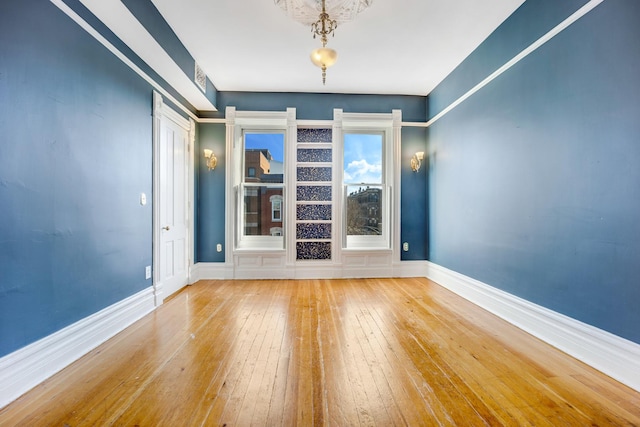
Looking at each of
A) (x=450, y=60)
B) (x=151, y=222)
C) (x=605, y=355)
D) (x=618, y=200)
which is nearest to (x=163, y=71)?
(x=151, y=222)

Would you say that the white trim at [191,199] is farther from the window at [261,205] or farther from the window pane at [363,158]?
the window pane at [363,158]

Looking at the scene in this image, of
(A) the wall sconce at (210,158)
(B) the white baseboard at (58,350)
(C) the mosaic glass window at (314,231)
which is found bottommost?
(B) the white baseboard at (58,350)

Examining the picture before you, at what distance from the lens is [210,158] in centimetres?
451

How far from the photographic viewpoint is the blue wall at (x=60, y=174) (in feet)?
A: 5.54

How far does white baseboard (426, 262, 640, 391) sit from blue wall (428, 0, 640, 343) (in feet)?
0.23

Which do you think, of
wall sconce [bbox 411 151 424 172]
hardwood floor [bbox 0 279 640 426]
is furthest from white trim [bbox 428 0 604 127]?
hardwood floor [bbox 0 279 640 426]

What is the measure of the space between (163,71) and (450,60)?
355 centimetres

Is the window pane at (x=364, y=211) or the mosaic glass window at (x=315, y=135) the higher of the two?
the mosaic glass window at (x=315, y=135)

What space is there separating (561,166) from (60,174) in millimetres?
3799

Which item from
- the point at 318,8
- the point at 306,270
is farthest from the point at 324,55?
the point at 306,270

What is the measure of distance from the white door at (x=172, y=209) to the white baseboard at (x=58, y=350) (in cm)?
73

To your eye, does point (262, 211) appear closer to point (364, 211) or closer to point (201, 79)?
point (364, 211)

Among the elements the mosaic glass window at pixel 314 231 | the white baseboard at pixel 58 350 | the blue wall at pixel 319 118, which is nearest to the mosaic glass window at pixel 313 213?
the mosaic glass window at pixel 314 231

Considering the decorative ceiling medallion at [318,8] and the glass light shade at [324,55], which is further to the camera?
the decorative ceiling medallion at [318,8]
